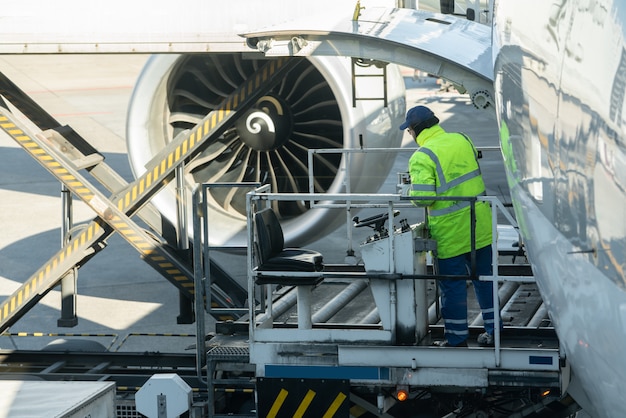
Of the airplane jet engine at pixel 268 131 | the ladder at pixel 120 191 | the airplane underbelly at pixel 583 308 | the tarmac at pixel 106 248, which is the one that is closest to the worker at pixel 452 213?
the airplane underbelly at pixel 583 308

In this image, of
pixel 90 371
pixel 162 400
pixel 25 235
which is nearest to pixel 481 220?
pixel 162 400

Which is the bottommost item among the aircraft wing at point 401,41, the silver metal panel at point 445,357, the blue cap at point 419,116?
the silver metal panel at point 445,357

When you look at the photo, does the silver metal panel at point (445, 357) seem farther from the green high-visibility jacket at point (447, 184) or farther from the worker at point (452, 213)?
the green high-visibility jacket at point (447, 184)

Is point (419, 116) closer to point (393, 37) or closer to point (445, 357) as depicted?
point (445, 357)

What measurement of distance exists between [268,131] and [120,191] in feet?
5.99

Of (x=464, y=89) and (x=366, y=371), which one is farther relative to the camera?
(x=464, y=89)

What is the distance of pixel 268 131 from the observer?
12.6 meters

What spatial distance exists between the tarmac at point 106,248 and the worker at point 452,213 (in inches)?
146

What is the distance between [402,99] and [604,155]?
855 cm

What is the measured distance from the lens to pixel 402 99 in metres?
12.7

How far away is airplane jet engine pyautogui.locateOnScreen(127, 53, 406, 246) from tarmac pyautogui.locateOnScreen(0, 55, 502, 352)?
1.27m

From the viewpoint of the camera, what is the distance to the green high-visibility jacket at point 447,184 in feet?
24.4

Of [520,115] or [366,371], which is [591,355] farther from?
[366,371]

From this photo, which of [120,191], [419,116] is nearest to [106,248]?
[120,191]
